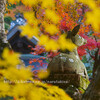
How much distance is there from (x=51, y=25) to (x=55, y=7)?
2.02 m

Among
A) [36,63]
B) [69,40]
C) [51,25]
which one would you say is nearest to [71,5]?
[51,25]

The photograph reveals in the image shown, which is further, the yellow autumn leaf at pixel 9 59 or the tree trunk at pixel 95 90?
the yellow autumn leaf at pixel 9 59

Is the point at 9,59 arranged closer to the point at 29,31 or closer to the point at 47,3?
the point at 29,31

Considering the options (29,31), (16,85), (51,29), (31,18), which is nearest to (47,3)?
(31,18)

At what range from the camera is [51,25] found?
8242mm

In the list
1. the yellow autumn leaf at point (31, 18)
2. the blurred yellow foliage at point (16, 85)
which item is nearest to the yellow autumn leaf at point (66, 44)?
the blurred yellow foliage at point (16, 85)

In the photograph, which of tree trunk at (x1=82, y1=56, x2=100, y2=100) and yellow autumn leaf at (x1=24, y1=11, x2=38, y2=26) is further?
yellow autumn leaf at (x1=24, y1=11, x2=38, y2=26)

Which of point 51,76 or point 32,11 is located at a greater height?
point 32,11

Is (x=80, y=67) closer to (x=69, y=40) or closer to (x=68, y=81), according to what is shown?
(x=68, y=81)

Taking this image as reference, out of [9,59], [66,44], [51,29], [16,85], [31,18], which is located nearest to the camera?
[16,85]

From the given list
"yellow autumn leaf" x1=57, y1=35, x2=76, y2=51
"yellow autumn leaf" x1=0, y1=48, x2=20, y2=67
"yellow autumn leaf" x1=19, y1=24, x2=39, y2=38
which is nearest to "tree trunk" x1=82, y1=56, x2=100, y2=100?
"yellow autumn leaf" x1=0, y1=48, x2=20, y2=67

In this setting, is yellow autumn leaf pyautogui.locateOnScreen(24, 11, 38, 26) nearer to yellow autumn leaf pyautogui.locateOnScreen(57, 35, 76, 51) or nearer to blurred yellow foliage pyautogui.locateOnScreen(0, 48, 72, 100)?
yellow autumn leaf pyautogui.locateOnScreen(57, 35, 76, 51)

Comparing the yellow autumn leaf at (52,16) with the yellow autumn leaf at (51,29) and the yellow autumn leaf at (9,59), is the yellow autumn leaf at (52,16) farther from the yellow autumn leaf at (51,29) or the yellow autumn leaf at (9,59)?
the yellow autumn leaf at (9,59)

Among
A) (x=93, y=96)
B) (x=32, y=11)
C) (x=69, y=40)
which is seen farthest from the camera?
(x=32, y=11)
